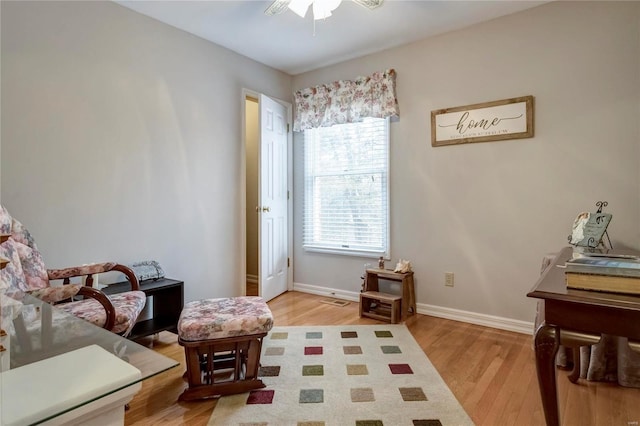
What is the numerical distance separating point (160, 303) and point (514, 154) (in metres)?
3.01

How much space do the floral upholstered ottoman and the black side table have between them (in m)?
0.62

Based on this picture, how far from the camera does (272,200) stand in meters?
3.74

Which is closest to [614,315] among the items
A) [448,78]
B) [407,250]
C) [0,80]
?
[407,250]

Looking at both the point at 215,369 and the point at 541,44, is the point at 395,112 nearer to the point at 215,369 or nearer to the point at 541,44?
the point at 541,44

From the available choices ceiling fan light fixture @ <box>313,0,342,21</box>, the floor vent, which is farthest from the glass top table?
the floor vent

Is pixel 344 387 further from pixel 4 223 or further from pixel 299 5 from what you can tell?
pixel 299 5

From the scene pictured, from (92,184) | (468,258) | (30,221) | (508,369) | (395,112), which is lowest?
(508,369)

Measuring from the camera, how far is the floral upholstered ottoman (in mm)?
1788

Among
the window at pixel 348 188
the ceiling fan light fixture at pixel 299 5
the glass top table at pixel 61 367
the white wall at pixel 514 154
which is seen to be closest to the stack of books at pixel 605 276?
the glass top table at pixel 61 367

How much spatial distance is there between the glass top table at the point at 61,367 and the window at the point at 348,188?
2732 millimetres

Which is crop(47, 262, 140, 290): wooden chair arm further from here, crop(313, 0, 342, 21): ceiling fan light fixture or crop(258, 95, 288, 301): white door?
crop(313, 0, 342, 21): ceiling fan light fixture

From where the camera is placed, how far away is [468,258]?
2.98 meters

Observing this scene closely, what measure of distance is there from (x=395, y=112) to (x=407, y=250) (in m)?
1.30

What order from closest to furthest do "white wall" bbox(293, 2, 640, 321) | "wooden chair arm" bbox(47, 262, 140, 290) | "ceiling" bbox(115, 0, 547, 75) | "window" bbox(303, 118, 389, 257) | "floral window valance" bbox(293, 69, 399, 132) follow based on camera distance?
1. "wooden chair arm" bbox(47, 262, 140, 290)
2. "white wall" bbox(293, 2, 640, 321)
3. "ceiling" bbox(115, 0, 547, 75)
4. "floral window valance" bbox(293, 69, 399, 132)
5. "window" bbox(303, 118, 389, 257)
